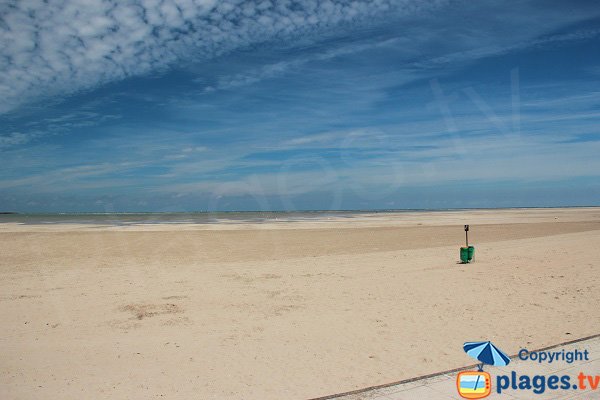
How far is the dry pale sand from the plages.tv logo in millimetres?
1132

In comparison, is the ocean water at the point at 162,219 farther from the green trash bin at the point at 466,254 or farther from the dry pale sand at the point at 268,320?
the green trash bin at the point at 466,254

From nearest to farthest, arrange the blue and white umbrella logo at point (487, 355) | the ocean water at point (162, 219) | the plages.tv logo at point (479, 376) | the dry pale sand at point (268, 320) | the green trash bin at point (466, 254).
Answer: the plages.tv logo at point (479, 376) → the blue and white umbrella logo at point (487, 355) → the dry pale sand at point (268, 320) → the green trash bin at point (466, 254) → the ocean water at point (162, 219)

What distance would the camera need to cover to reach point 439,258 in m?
19.7

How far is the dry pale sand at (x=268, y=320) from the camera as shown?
6.99 metres

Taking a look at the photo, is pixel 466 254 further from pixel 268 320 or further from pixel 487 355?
pixel 487 355

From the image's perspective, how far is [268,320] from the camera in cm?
1014

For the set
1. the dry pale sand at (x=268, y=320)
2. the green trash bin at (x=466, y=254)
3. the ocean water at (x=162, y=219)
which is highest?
the ocean water at (x=162, y=219)

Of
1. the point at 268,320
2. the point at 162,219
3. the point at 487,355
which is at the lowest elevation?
the point at 268,320

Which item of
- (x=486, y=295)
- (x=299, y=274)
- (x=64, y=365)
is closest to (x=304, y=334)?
(x=64, y=365)

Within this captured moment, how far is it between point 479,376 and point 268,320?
528cm

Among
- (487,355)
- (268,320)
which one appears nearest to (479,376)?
(487,355)

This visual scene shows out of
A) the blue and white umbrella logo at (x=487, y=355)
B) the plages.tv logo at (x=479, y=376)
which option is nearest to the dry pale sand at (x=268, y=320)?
the plages.tv logo at (x=479, y=376)

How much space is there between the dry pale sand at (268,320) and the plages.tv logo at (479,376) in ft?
3.71

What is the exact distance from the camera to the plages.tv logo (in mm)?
5530
